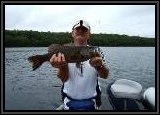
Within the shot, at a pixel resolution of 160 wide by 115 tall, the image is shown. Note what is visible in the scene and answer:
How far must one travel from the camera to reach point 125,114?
4.07 m

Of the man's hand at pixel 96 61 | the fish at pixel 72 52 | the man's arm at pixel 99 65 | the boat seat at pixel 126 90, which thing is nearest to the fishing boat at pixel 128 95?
the boat seat at pixel 126 90

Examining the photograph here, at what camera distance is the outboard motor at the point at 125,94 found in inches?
238

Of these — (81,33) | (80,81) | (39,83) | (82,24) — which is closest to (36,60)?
(80,81)

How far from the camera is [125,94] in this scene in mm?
6059

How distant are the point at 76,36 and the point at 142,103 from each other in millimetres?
2083

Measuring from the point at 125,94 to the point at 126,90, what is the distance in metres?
0.09

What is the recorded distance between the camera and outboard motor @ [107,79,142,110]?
19.8 feet

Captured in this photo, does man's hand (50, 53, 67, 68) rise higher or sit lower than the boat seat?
higher

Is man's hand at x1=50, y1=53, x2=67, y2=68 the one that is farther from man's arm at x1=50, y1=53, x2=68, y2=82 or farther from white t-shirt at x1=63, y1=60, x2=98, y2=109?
white t-shirt at x1=63, y1=60, x2=98, y2=109

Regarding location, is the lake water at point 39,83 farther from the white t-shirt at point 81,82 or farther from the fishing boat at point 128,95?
the white t-shirt at point 81,82

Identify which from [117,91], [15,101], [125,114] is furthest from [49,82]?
[125,114]

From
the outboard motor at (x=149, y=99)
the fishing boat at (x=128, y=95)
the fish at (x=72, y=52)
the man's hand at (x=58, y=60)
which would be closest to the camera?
the man's hand at (x=58, y=60)

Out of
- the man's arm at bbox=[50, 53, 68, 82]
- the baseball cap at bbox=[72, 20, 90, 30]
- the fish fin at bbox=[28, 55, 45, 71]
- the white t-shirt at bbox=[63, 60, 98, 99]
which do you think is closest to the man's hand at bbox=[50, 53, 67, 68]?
the man's arm at bbox=[50, 53, 68, 82]

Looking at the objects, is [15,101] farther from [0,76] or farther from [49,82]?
[0,76]
